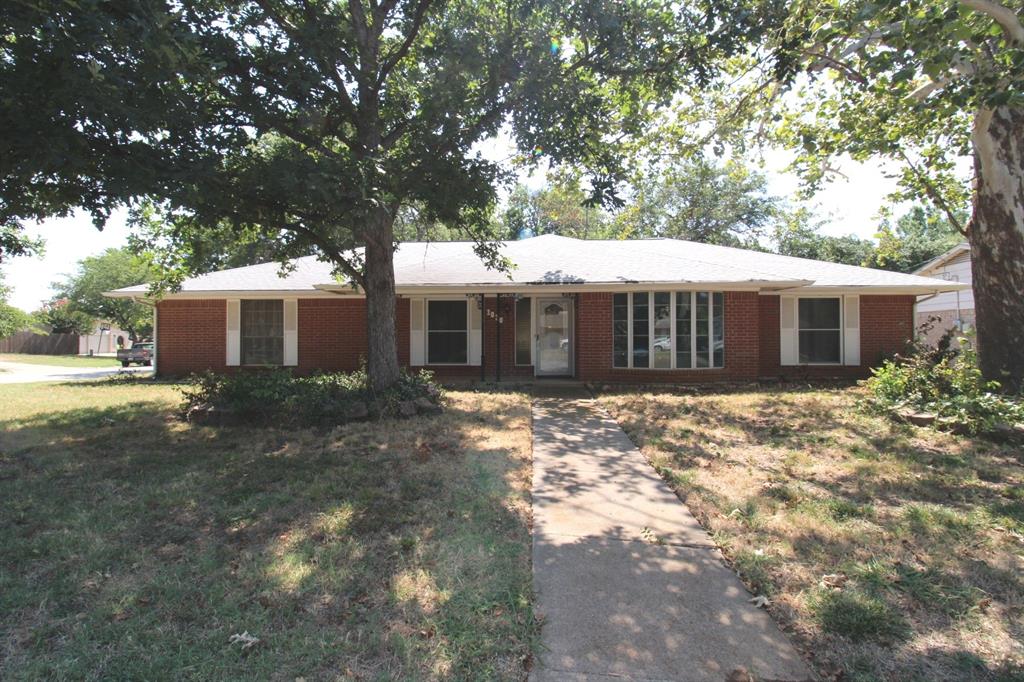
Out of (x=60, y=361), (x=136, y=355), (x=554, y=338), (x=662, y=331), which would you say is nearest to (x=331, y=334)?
(x=554, y=338)

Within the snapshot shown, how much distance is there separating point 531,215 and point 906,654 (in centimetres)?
3848

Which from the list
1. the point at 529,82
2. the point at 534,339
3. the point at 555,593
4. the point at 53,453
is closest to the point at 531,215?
the point at 534,339

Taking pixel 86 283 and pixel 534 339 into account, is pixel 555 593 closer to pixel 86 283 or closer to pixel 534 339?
pixel 534 339

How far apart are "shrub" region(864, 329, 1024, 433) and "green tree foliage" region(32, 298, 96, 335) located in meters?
48.6

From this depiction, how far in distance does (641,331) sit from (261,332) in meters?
10.2

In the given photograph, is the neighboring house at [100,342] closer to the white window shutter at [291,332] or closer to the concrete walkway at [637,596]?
the white window shutter at [291,332]

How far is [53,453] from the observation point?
21.8ft

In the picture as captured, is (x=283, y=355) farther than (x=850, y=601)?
Yes

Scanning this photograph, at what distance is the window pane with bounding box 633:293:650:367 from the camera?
521 inches

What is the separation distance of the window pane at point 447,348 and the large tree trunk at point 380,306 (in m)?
5.40

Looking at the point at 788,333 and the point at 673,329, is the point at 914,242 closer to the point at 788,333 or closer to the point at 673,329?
the point at 788,333

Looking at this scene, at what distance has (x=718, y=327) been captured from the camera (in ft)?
43.4

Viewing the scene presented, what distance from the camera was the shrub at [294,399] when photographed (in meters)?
8.08

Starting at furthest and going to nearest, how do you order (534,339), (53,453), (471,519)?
(534,339) → (53,453) → (471,519)
